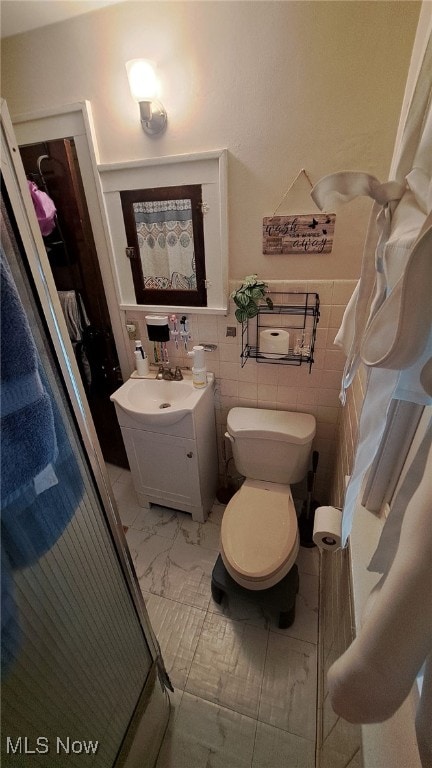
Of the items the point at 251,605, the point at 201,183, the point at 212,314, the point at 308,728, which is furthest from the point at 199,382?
the point at 308,728

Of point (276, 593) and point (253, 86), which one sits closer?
point (253, 86)

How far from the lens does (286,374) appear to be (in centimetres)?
148

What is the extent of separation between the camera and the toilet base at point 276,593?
47.9 inches

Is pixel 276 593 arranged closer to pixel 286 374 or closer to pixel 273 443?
pixel 273 443

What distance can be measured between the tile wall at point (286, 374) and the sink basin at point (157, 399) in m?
0.16

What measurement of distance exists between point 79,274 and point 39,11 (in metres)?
0.96

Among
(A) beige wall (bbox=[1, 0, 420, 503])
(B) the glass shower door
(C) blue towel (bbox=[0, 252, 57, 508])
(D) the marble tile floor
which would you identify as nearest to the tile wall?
(A) beige wall (bbox=[1, 0, 420, 503])

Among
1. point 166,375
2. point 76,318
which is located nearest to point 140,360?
point 166,375

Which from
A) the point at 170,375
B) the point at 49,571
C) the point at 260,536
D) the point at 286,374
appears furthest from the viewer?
the point at 170,375

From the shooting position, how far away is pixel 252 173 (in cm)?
118

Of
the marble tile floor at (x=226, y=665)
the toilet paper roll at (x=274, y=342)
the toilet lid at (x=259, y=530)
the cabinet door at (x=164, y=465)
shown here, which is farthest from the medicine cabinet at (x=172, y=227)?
the marble tile floor at (x=226, y=665)

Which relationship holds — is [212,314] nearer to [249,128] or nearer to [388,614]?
[249,128]

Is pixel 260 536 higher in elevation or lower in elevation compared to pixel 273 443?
lower

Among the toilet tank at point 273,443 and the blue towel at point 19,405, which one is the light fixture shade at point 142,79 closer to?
the blue towel at point 19,405
